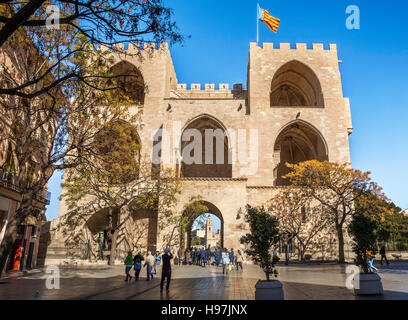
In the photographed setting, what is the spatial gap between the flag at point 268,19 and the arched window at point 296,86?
11.1ft

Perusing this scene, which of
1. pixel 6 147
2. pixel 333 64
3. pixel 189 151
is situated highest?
pixel 333 64

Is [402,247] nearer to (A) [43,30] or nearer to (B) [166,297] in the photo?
(B) [166,297]

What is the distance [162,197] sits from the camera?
2055 centimetres

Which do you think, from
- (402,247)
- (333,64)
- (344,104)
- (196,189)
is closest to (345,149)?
(344,104)

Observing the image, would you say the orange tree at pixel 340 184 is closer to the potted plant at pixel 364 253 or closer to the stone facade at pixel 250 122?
the stone facade at pixel 250 122

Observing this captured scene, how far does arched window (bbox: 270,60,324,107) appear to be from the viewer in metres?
27.1

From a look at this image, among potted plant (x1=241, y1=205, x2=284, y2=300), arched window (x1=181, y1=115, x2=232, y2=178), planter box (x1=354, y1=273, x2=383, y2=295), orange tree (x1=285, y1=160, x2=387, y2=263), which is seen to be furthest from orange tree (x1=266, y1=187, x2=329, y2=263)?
potted plant (x1=241, y1=205, x2=284, y2=300)

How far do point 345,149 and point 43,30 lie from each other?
22223mm

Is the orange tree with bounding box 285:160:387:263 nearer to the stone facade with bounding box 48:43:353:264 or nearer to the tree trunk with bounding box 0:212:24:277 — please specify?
the stone facade with bounding box 48:43:353:264

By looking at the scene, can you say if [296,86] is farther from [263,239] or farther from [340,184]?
[263,239]

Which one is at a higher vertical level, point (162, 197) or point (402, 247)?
point (162, 197)

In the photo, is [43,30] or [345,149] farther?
[345,149]

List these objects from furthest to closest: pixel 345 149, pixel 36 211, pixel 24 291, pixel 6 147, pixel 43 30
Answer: pixel 345 149, pixel 36 211, pixel 6 147, pixel 43 30, pixel 24 291

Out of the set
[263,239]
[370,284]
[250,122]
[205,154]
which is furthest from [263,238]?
[205,154]
